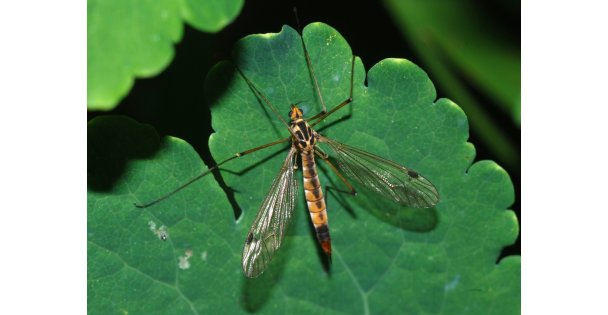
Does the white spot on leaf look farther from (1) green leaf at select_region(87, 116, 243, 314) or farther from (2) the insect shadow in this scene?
(2) the insect shadow

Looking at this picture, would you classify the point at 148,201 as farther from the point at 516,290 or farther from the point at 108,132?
the point at 516,290

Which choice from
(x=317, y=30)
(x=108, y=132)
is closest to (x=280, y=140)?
(x=317, y=30)

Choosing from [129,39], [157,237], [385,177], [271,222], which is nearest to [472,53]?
[385,177]

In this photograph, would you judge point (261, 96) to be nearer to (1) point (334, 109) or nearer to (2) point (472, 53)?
(1) point (334, 109)

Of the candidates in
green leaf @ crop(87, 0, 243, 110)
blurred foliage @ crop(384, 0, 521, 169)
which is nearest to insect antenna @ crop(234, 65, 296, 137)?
green leaf @ crop(87, 0, 243, 110)

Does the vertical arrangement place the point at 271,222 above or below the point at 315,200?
below

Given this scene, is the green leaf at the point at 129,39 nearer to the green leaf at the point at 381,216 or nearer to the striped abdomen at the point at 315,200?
the green leaf at the point at 381,216
